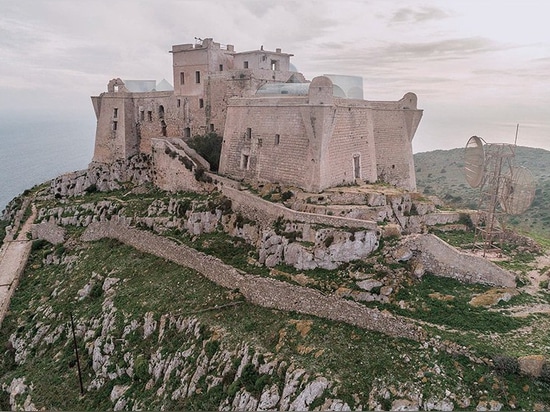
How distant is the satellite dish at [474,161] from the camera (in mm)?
21766

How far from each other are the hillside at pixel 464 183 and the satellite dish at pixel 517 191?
1676cm

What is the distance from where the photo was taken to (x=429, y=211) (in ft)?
85.5

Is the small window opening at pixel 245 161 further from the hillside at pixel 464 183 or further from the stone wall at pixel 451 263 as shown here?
the hillside at pixel 464 183

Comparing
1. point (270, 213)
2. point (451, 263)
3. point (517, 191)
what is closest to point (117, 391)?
point (270, 213)

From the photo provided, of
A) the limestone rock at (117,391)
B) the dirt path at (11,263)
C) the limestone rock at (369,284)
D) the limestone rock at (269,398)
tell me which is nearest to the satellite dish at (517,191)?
the limestone rock at (369,284)

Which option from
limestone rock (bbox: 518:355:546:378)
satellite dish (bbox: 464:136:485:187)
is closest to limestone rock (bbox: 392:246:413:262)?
satellite dish (bbox: 464:136:485:187)

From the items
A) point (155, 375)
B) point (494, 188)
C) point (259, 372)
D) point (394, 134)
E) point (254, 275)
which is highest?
point (394, 134)

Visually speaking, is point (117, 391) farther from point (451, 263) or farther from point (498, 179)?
point (498, 179)

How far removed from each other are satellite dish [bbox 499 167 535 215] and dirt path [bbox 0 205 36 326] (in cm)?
2830

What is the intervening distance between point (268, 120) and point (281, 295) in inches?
494

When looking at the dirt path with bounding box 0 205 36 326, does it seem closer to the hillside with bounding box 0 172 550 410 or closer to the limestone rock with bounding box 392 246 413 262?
the hillside with bounding box 0 172 550 410

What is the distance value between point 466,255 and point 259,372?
10.3m

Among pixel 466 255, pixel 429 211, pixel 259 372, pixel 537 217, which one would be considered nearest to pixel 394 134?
pixel 429 211

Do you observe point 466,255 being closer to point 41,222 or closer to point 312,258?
point 312,258
